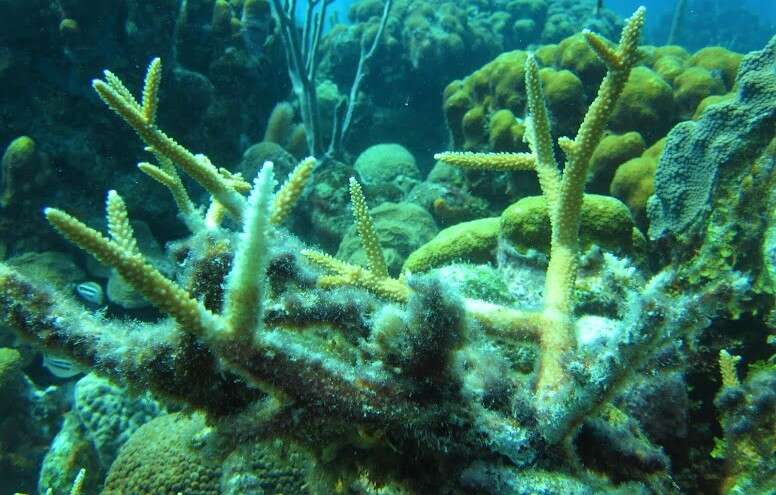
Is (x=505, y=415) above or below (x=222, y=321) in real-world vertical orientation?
below

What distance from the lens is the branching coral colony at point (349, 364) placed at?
4.21 ft

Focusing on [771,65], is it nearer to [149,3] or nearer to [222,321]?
[222,321]

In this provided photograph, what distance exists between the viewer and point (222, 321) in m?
1.28

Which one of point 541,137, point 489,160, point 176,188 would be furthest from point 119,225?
point 541,137

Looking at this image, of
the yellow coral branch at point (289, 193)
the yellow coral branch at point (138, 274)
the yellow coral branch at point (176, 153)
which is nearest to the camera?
the yellow coral branch at point (138, 274)

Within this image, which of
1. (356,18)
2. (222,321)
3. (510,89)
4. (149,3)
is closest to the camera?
(222,321)

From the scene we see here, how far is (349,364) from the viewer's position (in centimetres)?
152

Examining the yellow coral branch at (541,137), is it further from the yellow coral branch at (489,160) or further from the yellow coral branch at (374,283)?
the yellow coral branch at (374,283)

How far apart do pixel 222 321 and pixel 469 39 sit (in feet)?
36.7

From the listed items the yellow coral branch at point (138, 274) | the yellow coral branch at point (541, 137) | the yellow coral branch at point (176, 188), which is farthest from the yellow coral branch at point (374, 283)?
the yellow coral branch at point (138, 274)

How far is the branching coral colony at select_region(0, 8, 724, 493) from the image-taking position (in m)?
1.28

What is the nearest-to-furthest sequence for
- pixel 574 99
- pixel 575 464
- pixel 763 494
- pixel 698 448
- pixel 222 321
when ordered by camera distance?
Answer: pixel 222 321
pixel 575 464
pixel 763 494
pixel 698 448
pixel 574 99

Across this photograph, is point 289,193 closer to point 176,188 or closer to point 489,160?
point 176,188

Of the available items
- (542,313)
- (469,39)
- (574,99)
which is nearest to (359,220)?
(542,313)
